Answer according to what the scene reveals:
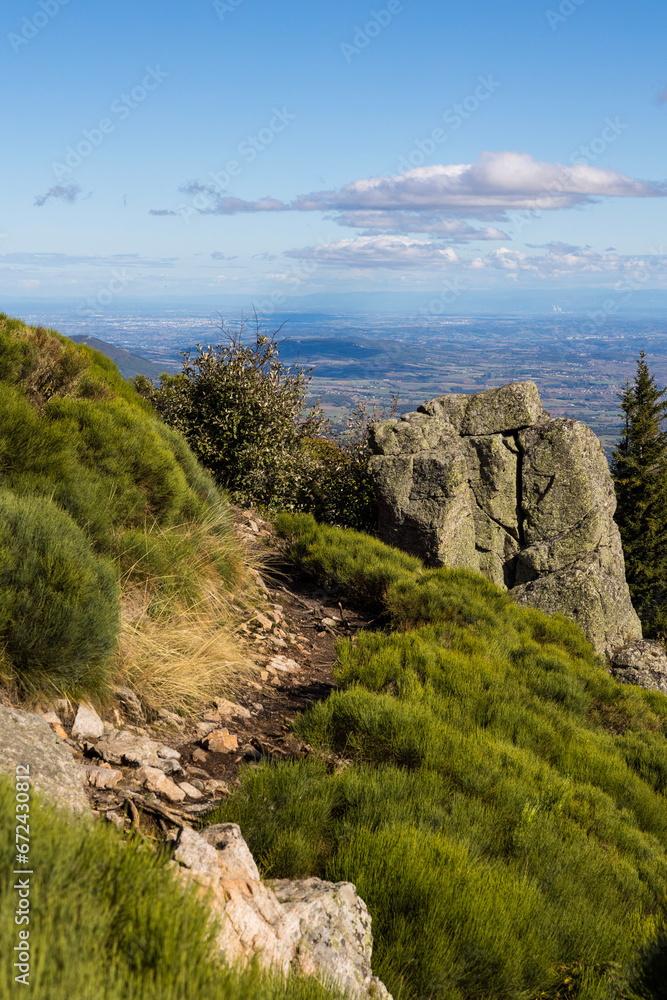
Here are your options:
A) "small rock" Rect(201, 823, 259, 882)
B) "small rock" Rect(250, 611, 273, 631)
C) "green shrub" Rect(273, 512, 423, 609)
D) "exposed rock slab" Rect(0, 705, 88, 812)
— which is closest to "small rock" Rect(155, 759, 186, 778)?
"exposed rock slab" Rect(0, 705, 88, 812)

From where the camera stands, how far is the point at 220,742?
4836 millimetres

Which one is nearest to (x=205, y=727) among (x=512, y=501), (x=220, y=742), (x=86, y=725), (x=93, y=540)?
(x=220, y=742)

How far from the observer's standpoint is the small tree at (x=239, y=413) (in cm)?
1227

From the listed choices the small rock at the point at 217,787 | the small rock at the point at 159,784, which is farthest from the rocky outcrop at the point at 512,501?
the small rock at the point at 159,784

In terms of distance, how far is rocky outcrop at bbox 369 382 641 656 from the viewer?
39.7 feet

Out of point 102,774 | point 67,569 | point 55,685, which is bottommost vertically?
point 102,774

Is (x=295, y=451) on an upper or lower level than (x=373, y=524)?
upper

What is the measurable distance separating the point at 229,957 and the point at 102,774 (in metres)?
1.84

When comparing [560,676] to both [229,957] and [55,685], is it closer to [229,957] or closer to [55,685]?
[55,685]

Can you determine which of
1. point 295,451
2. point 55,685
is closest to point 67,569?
point 55,685

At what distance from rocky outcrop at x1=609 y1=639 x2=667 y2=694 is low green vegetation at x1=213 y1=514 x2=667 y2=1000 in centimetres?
270

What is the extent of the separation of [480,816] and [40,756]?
8.40ft

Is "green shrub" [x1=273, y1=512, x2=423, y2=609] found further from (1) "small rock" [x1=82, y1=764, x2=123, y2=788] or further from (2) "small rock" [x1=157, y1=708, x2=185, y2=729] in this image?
(1) "small rock" [x1=82, y1=764, x2=123, y2=788]

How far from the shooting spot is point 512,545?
13.9m
